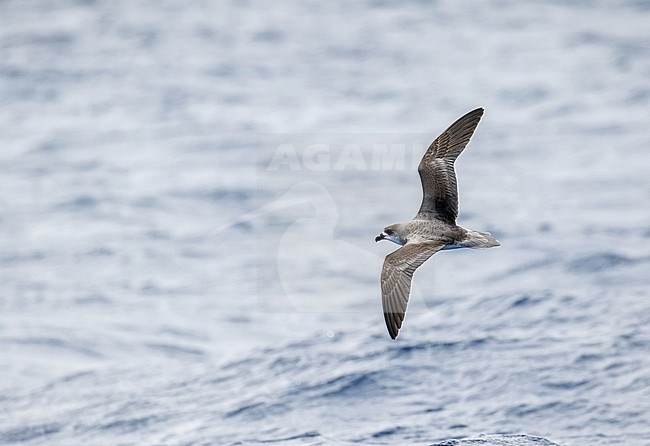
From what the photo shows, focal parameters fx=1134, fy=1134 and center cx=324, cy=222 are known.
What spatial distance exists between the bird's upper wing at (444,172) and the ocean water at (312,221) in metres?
2.39

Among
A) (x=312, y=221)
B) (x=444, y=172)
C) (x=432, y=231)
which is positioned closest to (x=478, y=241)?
(x=432, y=231)

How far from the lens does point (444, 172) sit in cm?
1190

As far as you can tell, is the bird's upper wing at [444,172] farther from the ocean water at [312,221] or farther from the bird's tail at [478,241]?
the ocean water at [312,221]

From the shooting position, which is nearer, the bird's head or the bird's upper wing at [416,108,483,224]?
the bird's head

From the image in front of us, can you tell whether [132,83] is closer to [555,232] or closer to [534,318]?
[555,232]

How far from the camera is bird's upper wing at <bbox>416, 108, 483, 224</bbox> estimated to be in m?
11.8

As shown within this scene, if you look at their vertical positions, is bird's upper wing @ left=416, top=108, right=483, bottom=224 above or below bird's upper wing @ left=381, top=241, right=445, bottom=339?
above

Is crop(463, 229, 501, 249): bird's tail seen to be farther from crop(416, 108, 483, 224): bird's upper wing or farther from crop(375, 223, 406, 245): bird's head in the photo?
crop(375, 223, 406, 245): bird's head

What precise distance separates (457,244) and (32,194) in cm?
1350

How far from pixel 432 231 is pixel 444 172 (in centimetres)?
80

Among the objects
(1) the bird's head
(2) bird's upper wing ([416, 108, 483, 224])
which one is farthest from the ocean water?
(2) bird's upper wing ([416, 108, 483, 224])

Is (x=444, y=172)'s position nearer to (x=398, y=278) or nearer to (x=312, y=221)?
(x=398, y=278)

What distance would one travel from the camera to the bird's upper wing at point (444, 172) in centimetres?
1178

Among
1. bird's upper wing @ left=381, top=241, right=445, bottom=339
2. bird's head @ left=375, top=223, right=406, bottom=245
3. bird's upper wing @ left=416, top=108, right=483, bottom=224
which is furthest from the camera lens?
bird's upper wing @ left=416, top=108, right=483, bottom=224
